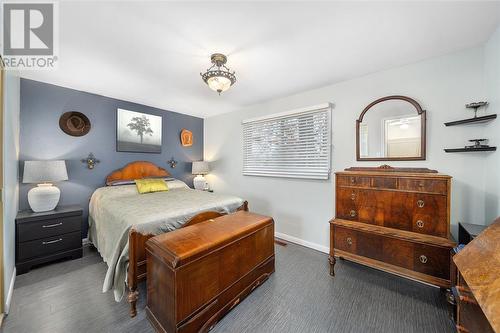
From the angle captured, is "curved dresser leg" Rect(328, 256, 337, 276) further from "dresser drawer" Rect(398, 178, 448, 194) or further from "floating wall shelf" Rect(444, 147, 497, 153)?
"floating wall shelf" Rect(444, 147, 497, 153)

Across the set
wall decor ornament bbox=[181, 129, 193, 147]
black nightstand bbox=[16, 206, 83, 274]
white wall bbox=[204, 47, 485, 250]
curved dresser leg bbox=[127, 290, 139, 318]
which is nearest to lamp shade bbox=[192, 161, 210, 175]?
white wall bbox=[204, 47, 485, 250]

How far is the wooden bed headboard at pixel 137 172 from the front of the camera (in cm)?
347

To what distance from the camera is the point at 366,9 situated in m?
1.47

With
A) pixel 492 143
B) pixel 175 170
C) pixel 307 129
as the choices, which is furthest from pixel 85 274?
pixel 492 143

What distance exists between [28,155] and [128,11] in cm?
276

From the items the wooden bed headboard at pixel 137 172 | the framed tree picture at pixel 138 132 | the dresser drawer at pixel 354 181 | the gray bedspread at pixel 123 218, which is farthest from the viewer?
the framed tree picture at pixel 138 132

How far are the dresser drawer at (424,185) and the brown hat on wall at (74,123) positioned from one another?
15.1ft

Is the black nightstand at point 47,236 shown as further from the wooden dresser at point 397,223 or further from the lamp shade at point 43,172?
the wooden dresser at point 397,223

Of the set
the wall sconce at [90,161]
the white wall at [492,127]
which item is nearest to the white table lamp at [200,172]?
the wall sconce at [90,161]

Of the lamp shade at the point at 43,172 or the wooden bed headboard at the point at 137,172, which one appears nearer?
the lamp shade at the point at 43,172

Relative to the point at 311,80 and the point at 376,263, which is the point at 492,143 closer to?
the point at 376,263

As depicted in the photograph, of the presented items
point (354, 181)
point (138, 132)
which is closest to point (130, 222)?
point (354, 181)

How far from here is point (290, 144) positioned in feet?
10.9

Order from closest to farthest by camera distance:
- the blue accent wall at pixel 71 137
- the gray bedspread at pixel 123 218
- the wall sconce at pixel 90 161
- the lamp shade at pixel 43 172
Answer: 1. the gray bedspread at pixel 123 218
2. the lamp shade at pixel 43 172
3. the blue accent wall at pixel 71 137
4. the wall sconce at pixel 90 161
